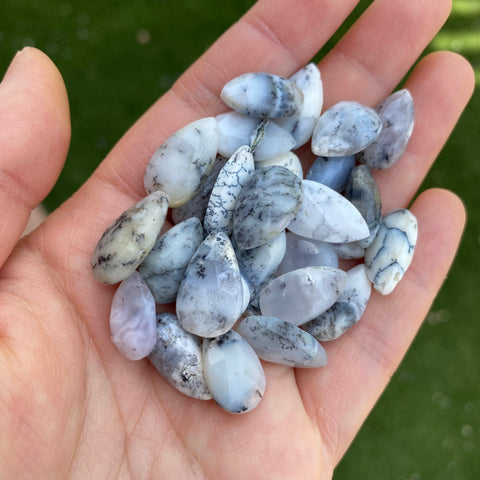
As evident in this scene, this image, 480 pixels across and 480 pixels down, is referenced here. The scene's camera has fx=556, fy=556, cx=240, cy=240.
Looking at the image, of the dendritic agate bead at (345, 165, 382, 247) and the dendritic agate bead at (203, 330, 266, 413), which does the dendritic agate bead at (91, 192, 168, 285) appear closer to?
the dendritic agate bead at (203, 330, 266, 413)

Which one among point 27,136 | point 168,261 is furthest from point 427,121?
point 27,136

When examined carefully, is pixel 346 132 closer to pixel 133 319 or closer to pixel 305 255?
pixel 305 255

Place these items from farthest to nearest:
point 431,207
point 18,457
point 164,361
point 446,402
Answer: point 446,402, point 431,207, point 164,361, point 18,457

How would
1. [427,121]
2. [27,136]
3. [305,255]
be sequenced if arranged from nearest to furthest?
1. [27,136]
2. [305,255]
3. [427,121]

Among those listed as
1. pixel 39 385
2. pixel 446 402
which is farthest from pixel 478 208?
pixel 39 385

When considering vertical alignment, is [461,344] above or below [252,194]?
below

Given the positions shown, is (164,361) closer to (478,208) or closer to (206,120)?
(206,120)
